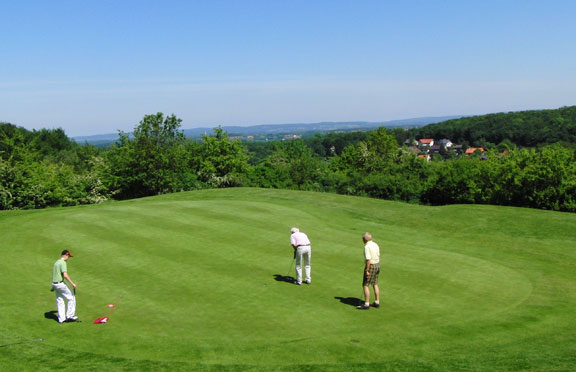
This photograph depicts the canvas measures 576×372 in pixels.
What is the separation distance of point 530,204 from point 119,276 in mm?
34289

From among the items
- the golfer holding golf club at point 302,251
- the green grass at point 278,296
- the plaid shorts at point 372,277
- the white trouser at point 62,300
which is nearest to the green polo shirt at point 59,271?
the white trouser at point 62,300

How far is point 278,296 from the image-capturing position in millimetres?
14523

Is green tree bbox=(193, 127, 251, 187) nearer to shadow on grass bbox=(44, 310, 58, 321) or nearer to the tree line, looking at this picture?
the tree line

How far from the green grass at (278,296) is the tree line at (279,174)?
12499mm

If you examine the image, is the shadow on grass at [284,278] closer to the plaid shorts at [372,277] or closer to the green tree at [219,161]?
the plaid shorts at [372,277]

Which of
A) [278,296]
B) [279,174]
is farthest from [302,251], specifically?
[279,174]

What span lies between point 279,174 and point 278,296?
50.3 m

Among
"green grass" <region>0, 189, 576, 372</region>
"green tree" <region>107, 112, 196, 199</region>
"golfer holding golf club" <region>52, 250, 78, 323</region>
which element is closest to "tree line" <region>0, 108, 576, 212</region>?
"green tree" <region>107, 112, 196, 199</region>

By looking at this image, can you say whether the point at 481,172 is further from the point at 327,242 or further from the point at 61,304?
the point at 61,304

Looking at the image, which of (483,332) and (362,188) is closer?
(483,332)

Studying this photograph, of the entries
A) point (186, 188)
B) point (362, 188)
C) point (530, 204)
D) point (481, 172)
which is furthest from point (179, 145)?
point (530, 204)

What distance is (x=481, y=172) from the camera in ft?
142

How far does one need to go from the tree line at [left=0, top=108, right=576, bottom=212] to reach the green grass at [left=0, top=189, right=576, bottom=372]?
41.0 feet

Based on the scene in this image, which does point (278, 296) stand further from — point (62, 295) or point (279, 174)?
point (279, 174)
